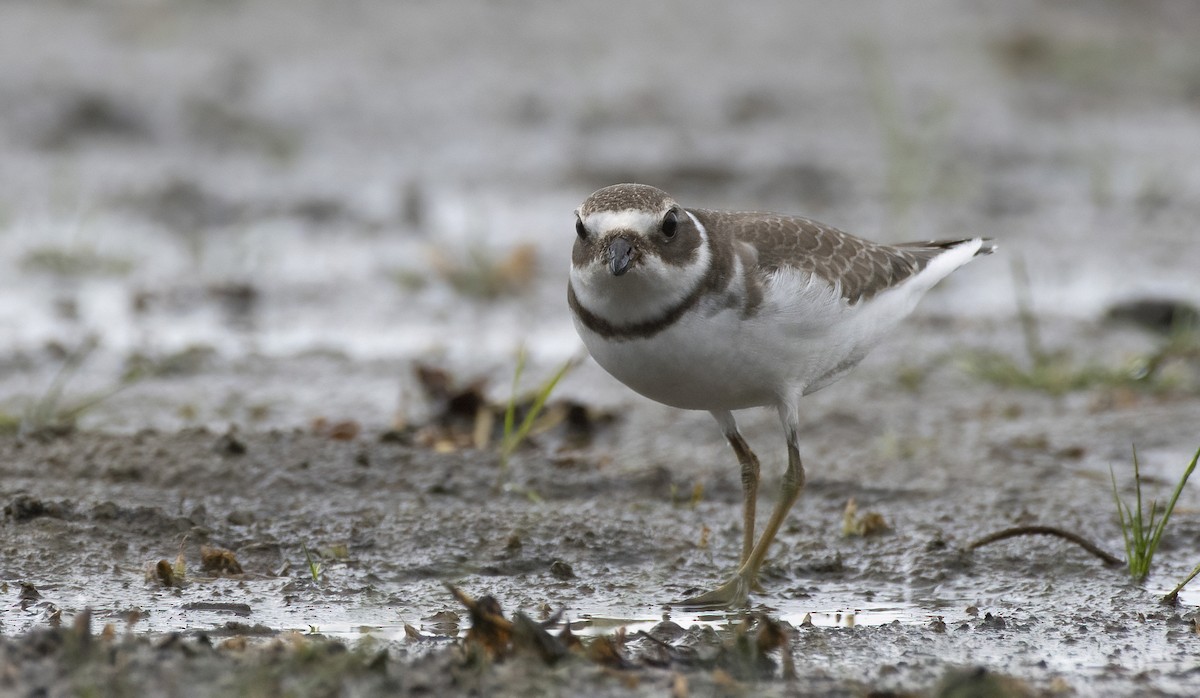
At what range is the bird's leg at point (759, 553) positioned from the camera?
183 inches

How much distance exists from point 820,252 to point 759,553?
1019 mm

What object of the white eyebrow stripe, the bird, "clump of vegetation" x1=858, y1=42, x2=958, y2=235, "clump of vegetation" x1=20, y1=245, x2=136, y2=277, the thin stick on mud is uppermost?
"clump of vegetation" x1=858, y1=42, x2=958, y2=235

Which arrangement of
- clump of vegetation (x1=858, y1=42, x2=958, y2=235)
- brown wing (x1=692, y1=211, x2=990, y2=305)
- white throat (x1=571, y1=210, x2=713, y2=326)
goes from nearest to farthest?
1. white throat (x1=571, y1=210, x2=713, y2=326)
2. brown wing (x1=692, y1=211, x2=990, y2=305)
3. clump of vegetation (x1=858, y1=42, x2=958, y2=235)

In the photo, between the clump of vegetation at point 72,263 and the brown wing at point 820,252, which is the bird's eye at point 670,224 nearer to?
the brown wing at point 820,252

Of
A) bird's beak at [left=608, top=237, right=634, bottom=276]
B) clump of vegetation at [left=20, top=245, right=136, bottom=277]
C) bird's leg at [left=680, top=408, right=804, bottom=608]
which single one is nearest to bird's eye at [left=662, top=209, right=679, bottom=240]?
bird's beak at [left=608, top=237, right=634, bottom=276]

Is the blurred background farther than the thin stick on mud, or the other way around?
the blurred background

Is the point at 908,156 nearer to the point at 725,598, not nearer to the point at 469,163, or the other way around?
the point at 469,163

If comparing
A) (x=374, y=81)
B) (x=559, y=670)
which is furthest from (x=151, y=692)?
(x=374, y=81)

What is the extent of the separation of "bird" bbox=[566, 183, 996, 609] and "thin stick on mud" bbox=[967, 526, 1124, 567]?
2.09ft

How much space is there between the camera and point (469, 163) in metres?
12.3

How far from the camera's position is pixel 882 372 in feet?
25.9

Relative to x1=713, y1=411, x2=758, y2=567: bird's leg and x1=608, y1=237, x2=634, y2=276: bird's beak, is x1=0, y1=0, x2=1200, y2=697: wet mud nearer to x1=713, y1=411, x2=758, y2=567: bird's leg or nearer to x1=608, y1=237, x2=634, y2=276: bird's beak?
x1=713, y1=411, x2=758, y2=567: bird's leg

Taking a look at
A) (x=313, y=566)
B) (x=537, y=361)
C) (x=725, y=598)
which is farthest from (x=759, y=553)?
(x=537, y=361)

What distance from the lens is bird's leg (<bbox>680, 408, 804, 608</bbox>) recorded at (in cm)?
464
